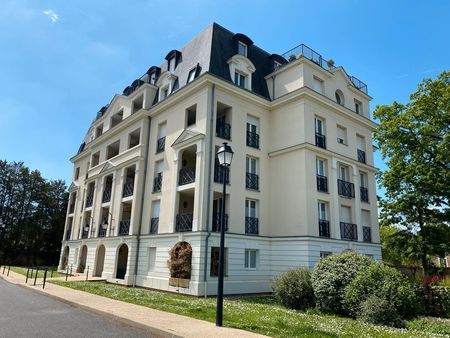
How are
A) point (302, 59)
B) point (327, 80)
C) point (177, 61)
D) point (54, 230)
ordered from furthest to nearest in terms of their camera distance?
point (54, 230) → point (177, 61) → point (327, 80) → point (302, 59)

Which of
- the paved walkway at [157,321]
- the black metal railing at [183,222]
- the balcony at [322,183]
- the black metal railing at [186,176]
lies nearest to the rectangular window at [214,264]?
the black metal railing at [183,222]

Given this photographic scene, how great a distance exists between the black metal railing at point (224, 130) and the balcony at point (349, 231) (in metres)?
8.28

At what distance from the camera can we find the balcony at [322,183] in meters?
18.9

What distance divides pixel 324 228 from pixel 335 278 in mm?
7263

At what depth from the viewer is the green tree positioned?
792 inches

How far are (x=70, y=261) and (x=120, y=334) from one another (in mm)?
24516

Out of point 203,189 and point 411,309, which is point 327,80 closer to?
point 203,189

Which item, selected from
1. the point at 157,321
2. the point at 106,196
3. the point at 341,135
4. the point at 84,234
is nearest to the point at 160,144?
the point at 106,196

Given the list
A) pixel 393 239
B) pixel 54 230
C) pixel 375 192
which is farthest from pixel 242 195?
pixel 54 230

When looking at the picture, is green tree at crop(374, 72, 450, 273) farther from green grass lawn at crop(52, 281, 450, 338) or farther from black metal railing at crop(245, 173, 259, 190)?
green grass lawn at crop(52, 281, 450, 338)

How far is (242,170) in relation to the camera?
18.6 metres

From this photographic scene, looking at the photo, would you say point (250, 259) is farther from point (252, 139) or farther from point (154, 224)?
point (252, 139)

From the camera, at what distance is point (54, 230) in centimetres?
4559

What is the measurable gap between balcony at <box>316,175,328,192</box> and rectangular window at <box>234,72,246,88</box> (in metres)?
7.00
